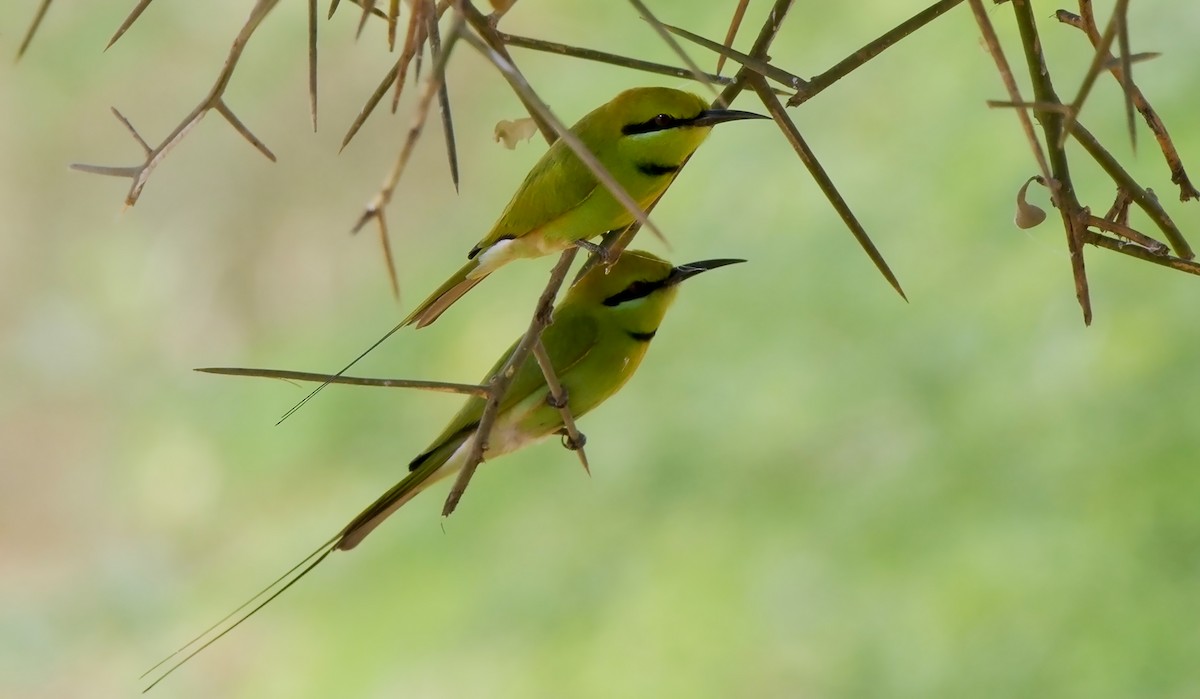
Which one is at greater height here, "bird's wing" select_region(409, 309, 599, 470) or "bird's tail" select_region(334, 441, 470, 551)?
"bird's tail" select_region(334, 441, 470, 551)

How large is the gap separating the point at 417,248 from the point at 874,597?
205 centimetres

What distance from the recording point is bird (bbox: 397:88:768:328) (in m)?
1.11

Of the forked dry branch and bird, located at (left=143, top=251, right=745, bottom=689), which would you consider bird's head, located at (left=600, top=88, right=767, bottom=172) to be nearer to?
bird, located at (left=143, top=251, right=745, bottom=689)

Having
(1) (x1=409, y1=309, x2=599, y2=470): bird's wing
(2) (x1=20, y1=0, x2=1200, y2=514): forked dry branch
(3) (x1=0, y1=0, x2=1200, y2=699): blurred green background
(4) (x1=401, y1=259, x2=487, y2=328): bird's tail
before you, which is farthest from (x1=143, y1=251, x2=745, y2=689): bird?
(3) (x1=0, y1=0, x2=1200, y2=699): blurred green background

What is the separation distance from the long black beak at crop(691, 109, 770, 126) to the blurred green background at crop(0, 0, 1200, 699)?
0.98m

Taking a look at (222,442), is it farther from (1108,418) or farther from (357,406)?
(1108,418)

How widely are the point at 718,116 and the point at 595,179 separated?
0.22 m

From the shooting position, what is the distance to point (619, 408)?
123 inches

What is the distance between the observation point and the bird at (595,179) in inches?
43.7

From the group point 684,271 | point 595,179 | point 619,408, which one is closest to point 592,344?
point 684,271

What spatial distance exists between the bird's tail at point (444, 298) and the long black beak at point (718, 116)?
0.77ft

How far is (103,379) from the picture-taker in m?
4.22

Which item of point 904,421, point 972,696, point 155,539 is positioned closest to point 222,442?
point 155,539

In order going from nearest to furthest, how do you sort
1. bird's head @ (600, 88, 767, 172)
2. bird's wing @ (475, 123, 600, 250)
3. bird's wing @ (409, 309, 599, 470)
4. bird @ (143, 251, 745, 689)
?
bird's head @ (600, 88, 767, 172) < bird's wing @ (475, 123, 600, 250) < bird @ (143, 251, 745, 689) < bird's wing @ (409, 309, 599, 470)
